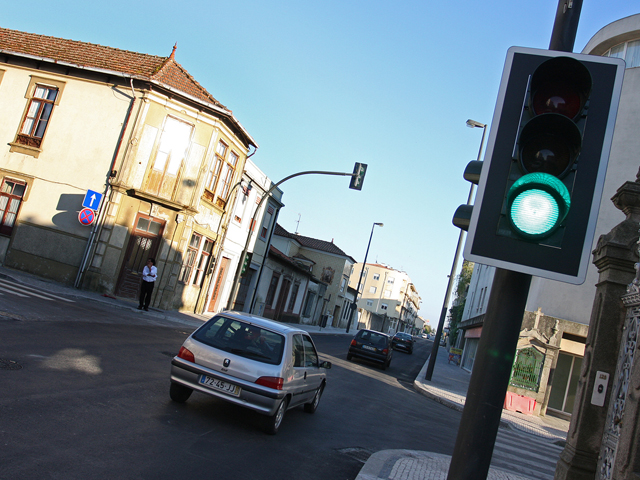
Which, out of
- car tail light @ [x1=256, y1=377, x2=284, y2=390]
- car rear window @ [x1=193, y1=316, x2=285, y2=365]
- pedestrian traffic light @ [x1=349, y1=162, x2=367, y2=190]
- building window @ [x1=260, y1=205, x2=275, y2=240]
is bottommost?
car tail light @ [x1=256, y1=377, x2=284, y2=390]

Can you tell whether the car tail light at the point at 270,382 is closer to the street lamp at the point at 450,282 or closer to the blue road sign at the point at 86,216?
the street lamp at the point at 450,282

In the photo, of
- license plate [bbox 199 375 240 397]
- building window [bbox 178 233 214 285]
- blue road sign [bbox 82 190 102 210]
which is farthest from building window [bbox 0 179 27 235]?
license plate [bbox 199 375 240 397]

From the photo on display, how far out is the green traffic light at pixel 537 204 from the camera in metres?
2.68

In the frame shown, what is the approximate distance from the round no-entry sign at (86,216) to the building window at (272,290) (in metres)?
16.6

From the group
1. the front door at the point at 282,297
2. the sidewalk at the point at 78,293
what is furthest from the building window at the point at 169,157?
the front door at the point at 282,297

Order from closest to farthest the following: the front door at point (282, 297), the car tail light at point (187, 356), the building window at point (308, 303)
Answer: the car tail light at point (187, 356)
the front door at point (282, 297)
the building window at point (308, 303)

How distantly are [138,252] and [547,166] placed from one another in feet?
65.4

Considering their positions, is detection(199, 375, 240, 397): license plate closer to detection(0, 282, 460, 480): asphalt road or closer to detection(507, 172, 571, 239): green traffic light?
detection(0, 282, 460, 480): asphalt road

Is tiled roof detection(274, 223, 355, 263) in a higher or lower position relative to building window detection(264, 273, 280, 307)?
higher

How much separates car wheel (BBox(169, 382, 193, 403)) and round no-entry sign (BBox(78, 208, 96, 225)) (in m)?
14.5

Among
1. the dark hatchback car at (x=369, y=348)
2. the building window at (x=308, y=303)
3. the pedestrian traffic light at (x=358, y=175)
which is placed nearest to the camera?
the pedestrian traffic light at (x=358, y=175)

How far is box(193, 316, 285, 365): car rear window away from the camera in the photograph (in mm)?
7109

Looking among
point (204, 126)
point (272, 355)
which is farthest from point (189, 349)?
point (204, 126)

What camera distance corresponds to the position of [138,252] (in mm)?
20797
